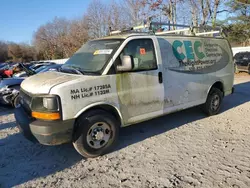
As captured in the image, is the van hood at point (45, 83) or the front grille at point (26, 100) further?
the front grille at point (26, 100)

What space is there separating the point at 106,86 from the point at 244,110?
4.62 meters

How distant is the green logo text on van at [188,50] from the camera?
4730mm

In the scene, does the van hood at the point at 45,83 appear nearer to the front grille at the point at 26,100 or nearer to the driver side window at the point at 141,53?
the front grille at the point at 26,100

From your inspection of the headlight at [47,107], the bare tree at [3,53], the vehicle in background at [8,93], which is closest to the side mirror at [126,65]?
the headlight at [47,107]

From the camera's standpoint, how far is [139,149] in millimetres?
4055

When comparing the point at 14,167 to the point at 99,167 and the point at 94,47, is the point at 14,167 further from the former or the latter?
the point at 94,47

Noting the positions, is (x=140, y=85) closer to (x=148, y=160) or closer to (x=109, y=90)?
(x=109, y=90)

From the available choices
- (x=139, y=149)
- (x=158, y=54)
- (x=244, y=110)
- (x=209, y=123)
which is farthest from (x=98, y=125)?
(x=244, y=110)

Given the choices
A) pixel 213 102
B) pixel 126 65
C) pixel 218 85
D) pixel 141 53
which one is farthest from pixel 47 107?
pixel 218 85

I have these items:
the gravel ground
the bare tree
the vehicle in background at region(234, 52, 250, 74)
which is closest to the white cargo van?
the gravel ground

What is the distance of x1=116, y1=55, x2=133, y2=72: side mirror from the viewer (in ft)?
12.1

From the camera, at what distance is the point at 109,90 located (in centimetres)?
372

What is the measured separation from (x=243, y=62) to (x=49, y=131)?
51.0ft

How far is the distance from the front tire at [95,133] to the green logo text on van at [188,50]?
2.06 meters
